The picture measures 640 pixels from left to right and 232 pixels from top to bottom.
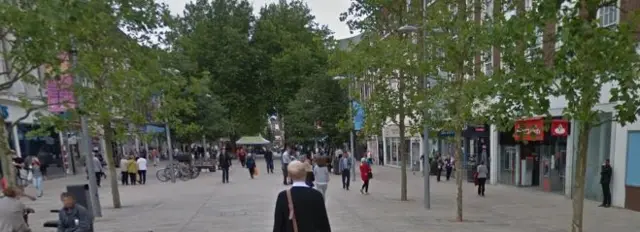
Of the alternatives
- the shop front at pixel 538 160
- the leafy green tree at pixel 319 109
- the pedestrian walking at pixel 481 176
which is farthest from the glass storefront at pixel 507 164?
the leafy green tree at pixel 319 109

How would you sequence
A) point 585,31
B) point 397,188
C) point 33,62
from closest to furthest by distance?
point 585,31 → point 33,62 → point 397,188

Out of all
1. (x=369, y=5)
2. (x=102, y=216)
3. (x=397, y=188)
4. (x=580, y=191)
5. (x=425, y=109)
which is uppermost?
(x=369, y=5)

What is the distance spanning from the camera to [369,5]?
16250 mm

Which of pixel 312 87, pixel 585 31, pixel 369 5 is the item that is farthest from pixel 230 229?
pixel 312 87

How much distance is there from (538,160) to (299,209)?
61.7ft

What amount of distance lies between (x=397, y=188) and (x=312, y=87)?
1800 centimetres

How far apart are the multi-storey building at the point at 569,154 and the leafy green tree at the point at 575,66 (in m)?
0.88

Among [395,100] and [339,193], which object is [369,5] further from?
[339,193]

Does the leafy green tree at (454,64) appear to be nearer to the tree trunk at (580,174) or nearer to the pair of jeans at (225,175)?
the tree trunk at (580,174)

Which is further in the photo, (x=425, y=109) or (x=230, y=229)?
(x=425, y=109)

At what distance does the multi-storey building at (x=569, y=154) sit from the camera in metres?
14.2

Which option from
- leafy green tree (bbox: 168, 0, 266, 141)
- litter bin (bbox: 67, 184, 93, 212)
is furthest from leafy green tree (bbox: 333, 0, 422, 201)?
leafy green tree (bbox: 168, 0, 266, 141)

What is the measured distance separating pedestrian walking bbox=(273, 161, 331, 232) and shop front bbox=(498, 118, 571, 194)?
573 inches

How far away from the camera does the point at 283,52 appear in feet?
155
